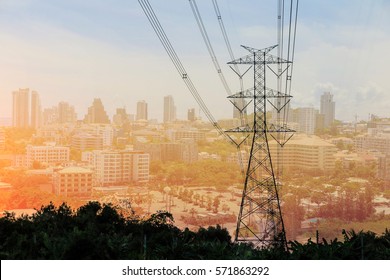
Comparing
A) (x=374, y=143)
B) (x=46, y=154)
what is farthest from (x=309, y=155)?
(x=46, y=154)

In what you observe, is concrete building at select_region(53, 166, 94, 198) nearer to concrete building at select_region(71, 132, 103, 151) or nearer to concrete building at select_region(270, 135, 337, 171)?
concrete building at select_region(71, 132, 103, 151)

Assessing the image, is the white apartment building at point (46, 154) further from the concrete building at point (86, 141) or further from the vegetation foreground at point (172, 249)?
the vegetation foreground at point (172, 249)

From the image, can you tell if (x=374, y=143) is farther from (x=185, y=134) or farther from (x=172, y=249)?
(x=172, y=249)

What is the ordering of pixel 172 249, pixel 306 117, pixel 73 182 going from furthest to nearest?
1. pixel 306 117
2. pixel 73 182
3. pixel 172 249

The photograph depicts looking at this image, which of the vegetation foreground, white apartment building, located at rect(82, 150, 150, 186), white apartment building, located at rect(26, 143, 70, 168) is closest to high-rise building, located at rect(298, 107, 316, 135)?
white apartment building, located at rect(82, 150, 150, 186)

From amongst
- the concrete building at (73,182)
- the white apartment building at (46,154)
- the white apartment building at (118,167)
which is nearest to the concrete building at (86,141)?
the white apartment building at (46,154)
